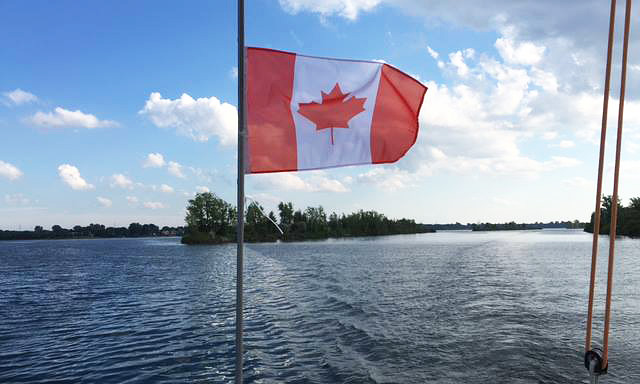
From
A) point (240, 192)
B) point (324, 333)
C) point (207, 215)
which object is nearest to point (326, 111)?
point (240, 192)

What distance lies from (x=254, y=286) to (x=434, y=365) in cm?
2655

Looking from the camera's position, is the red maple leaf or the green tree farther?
the green tree

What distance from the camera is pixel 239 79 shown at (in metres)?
7.17

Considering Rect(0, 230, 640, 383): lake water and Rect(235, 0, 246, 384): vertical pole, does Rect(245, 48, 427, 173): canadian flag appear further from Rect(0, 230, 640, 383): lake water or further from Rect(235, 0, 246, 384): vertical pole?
Rect(0, 230, 640, 383): lake water

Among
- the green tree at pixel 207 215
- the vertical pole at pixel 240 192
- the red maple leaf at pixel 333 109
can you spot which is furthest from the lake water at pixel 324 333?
the green tree at pixel 207 215

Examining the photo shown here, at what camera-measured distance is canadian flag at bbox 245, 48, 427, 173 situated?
776cm

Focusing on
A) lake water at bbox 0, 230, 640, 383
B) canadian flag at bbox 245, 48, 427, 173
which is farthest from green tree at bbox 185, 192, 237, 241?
canadian flag at bbox 245, 48, 427, 173

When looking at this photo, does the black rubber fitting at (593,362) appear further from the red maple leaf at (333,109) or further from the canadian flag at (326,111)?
the red maple leaf at (333,109)

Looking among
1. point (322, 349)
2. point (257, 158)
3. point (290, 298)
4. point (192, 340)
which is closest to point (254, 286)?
point (290, 298)

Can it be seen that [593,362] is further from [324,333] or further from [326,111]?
[324,333]

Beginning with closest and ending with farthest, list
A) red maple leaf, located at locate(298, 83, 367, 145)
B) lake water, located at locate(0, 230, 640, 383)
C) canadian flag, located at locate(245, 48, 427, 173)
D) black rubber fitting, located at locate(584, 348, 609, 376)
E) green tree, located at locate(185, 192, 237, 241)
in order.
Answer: black rubber fitting, located at locate(584, 348, 609, 376)
canadian flag, located at locate(245, 48, 427, 173)
red maple leaf, located at locate(298, 83, 367, 145)
lake water, located at locate(0, 230, 640, 383)
green tree, located at locate(185, 192, 237, 241)

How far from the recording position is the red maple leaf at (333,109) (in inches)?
313

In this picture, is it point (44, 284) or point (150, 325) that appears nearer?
point (150, 325)

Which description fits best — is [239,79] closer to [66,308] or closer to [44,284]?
[66,308]
